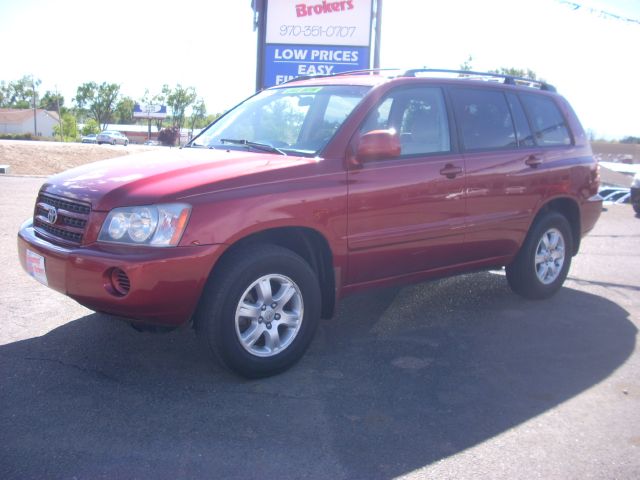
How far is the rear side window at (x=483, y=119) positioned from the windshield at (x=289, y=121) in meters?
0.94

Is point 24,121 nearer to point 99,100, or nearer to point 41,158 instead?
point 99,100

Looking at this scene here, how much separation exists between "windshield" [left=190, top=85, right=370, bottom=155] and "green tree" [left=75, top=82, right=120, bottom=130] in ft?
356

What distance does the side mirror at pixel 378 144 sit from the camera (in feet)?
14.0

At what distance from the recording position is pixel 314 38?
1178 cm

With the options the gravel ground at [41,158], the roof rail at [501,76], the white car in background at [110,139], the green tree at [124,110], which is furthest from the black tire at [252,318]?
the green tree at [124,110]

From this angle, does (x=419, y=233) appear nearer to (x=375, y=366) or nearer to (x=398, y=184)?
(x=398, y=184)

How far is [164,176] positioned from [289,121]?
1301 mm

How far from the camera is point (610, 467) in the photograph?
3.17m

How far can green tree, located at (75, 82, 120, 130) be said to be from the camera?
352ft

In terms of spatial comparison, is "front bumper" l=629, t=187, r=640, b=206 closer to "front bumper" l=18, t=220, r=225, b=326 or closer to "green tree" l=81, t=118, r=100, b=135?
"front bumper" l=18, t=220, r=225, b=326

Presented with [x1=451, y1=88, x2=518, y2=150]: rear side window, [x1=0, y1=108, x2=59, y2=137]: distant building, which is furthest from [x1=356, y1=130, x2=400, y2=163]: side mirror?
[x1=0, y1=108, x2=59, y2=137]: distant building

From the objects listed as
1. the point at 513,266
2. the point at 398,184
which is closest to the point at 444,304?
the point at 513,266

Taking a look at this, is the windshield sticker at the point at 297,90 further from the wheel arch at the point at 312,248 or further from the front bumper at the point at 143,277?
the front bumper at the point at 143,277

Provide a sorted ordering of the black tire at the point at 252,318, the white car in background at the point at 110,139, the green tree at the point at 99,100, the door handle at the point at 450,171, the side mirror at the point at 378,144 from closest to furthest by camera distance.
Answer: the black tire at the point at 252,318
the side mirror at the point at 378,144
the door handle at the point at 450,171
the white car in background at the point at 110,139
the green tree at the point at 99,100
